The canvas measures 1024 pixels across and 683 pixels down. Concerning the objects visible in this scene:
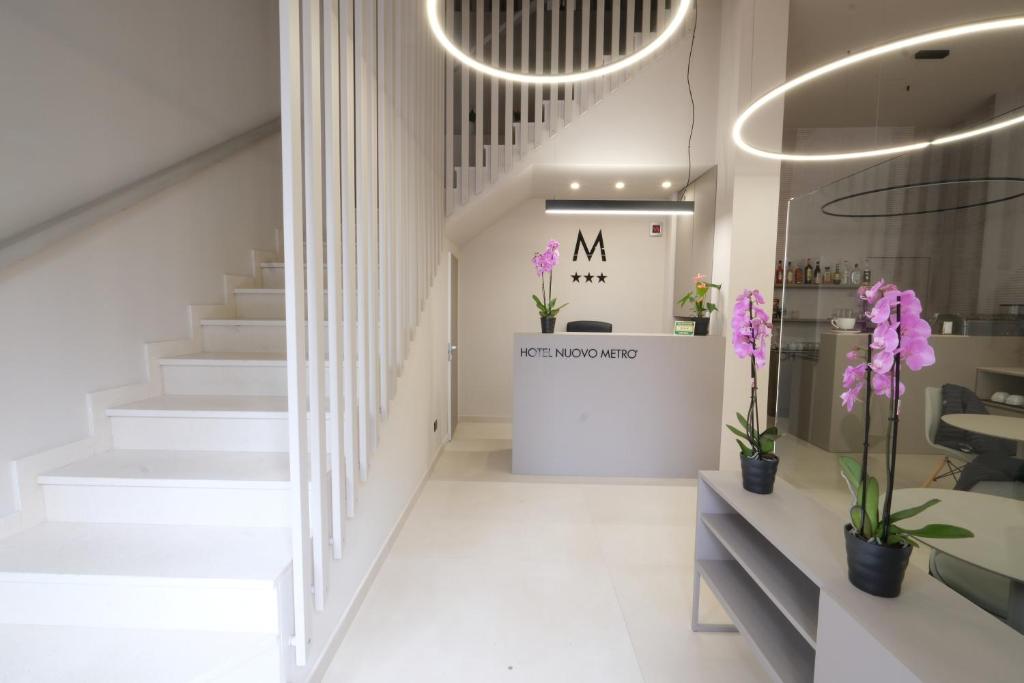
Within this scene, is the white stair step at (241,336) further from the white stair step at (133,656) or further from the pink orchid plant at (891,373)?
the pink orchid plant at (891,373)

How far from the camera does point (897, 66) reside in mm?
3756

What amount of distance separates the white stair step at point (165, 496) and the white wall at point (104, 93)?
3.35ft

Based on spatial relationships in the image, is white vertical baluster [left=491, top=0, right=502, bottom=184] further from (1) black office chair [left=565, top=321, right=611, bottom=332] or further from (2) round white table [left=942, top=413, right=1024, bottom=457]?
(2) round white table [left=942, top=413, right=1024, bottom=457]

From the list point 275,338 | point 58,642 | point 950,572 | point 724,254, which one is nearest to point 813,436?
point 724,254

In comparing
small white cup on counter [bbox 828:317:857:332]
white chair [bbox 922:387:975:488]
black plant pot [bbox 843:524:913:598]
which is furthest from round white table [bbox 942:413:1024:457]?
small white cup on counter [bbox 828:317:857:332]

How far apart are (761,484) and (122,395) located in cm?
307

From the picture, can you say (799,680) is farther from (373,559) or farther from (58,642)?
(58,642)

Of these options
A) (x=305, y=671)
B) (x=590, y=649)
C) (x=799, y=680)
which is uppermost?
(x=799, y=680)

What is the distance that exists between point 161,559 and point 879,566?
226 cm

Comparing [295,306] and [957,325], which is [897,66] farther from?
[295,306]

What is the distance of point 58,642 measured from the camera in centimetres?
138

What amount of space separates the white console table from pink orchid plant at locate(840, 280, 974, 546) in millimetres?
171

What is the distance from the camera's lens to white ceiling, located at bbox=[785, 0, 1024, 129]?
9.19 feet

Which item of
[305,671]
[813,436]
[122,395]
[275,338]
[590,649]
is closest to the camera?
[305,671]
